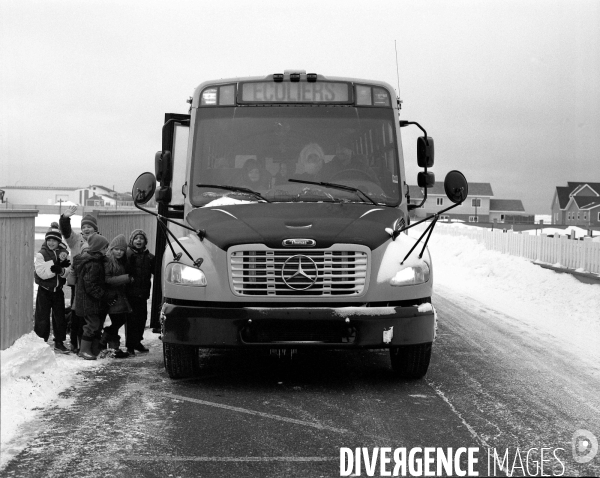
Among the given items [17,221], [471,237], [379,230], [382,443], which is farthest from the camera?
[471,237]

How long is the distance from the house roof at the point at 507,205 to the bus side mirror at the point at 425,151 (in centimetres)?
10566

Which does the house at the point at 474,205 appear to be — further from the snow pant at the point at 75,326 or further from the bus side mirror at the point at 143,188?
the bus side mirror at the point at 143,188

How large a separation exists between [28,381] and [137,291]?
2.29m

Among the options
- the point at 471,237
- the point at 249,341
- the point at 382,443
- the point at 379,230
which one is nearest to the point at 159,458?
the point at 382,443

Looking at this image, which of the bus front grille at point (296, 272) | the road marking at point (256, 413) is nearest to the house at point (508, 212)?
the bus front grille at point (296, 272)

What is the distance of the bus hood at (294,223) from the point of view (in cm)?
630

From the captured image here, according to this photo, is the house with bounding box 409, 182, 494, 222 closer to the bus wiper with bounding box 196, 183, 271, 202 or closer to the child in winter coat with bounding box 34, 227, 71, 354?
the child in winter coat with bounding box 34, 227, 71, 354

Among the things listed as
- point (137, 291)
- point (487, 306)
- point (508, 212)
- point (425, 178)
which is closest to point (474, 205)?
point (508, 212)

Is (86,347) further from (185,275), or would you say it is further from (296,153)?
(296,153)

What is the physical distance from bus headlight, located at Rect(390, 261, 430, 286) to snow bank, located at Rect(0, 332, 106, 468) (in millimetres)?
2846

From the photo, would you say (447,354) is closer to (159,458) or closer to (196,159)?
(196,159)

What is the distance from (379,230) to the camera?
653 cm

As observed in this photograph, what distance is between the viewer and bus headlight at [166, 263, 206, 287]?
637 centimetres

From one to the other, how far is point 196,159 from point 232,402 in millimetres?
2507
